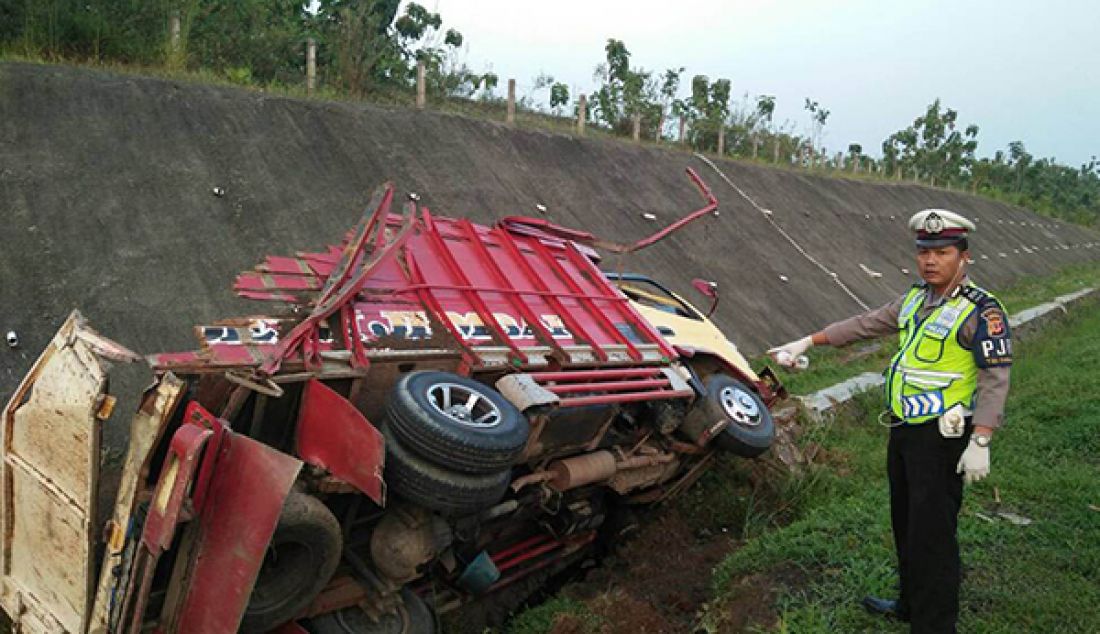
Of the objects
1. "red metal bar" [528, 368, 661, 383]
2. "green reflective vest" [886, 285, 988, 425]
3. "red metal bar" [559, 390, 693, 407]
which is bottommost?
"red metal bar" [559, 390, 693, 407]

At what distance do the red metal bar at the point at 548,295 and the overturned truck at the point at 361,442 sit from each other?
18 mm

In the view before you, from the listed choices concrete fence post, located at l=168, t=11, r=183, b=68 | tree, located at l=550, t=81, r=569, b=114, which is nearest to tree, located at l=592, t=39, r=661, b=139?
tree, located at l=550, t=81, r=569, b=114

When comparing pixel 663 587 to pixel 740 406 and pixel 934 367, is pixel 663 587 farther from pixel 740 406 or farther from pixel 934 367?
pixel 934 367

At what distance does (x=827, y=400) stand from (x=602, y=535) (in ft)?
12.9

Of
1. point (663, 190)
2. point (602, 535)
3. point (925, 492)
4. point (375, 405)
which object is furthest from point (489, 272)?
point (663, 190)

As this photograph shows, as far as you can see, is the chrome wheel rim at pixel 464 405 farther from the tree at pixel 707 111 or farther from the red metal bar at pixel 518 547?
the tree at pixel 707 111

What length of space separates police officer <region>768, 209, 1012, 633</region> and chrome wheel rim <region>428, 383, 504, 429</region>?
1.90m

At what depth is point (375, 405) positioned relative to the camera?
3887 millimetres

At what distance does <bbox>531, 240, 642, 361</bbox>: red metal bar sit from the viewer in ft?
16.2

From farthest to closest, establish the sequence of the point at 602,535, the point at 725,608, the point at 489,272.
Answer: the point at 602,535, the point at 489,272, the point at 725,608

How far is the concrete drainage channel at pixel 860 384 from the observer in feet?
26.5

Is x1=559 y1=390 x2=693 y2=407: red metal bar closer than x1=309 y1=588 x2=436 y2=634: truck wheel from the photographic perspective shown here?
No

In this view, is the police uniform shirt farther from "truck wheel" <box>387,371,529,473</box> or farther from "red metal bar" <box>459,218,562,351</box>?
"red metal bar" <box>459,218,562,351</box>

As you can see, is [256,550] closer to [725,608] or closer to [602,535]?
[725,608]
